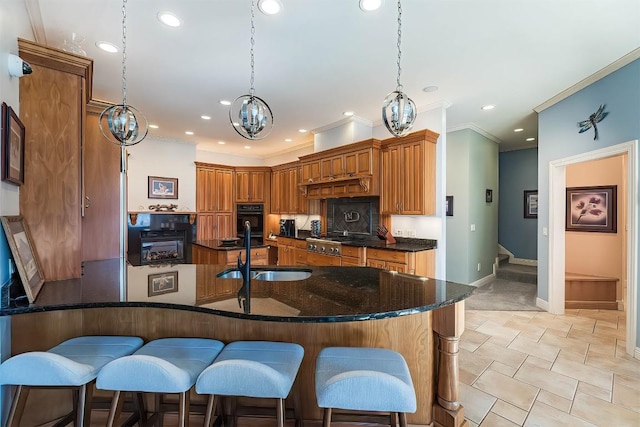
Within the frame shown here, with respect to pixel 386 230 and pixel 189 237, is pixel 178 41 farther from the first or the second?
pixel 189 237

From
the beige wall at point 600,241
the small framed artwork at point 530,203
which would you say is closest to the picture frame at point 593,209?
the beige wall at point 600,241

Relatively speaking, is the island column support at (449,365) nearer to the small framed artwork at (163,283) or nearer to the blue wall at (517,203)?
the small framed artwork at (163,283)

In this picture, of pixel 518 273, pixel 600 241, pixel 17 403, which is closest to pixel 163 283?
pixel 17 403

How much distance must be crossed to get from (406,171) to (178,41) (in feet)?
10.1

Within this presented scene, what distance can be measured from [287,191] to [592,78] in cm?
498

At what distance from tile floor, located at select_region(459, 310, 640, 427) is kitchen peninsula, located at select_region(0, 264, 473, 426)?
0.60 metres

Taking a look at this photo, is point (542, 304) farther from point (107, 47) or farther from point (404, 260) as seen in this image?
point (107, 47)

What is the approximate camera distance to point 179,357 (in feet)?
4.59

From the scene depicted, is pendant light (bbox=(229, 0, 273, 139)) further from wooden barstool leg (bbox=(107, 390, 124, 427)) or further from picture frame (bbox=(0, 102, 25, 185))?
wooden barstool leg (bbox=(107, 390, 124, 427))

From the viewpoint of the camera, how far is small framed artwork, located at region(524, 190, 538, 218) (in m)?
6.26

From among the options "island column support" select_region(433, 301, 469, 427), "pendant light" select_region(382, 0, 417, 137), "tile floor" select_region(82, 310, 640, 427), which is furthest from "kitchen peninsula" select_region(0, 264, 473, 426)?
"pendant light" select_region(382, 0, 417, 137)

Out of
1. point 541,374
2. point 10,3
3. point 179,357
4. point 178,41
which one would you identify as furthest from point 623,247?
point 10,3

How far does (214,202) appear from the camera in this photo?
20.9ft

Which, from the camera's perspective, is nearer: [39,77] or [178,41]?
[39,77]
